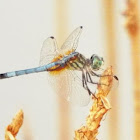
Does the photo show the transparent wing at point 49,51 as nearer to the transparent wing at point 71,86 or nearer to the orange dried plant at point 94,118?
the transparent wing at point 71,86

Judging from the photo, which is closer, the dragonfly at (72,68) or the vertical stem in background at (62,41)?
the dragonfly at (72,68)

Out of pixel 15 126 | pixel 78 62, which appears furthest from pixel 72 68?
pixel 15 126

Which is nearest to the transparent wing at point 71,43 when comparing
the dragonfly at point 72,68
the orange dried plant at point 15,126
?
the dragonfly at point 72,68

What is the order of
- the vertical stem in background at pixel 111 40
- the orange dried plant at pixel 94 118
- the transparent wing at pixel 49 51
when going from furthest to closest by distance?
the vertical stem in background at pixel 111 40 → the transparent wing at pixel 49 51 → the orange dried plant at pixel 94 118

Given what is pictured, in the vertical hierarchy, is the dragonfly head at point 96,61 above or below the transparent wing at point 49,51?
below

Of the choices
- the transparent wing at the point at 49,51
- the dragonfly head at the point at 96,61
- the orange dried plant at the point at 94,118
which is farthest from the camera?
the transparent wing at the point at 49,51

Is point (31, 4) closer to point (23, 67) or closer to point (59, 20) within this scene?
point (59, 20)

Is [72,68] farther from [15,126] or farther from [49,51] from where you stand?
[15,126]

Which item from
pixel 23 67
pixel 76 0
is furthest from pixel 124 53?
pixel 23 67
